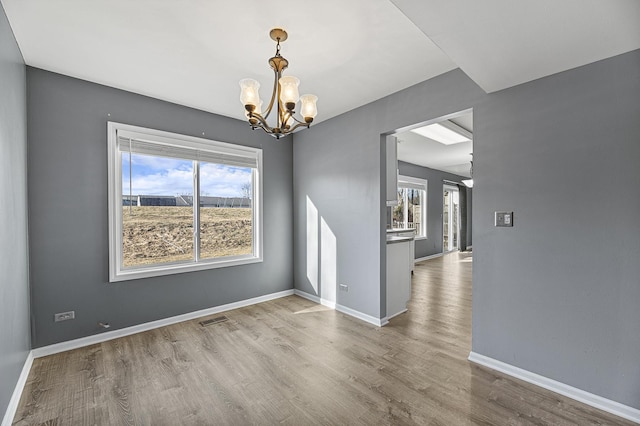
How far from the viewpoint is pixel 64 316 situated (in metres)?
2.68

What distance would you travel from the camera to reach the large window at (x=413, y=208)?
7.39 m

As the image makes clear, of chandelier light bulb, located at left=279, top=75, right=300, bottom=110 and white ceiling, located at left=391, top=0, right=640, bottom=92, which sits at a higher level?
white ceiling, located at left=391, top=0, right=640, bottom=92

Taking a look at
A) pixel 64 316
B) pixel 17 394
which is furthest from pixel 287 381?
pixel 64 316

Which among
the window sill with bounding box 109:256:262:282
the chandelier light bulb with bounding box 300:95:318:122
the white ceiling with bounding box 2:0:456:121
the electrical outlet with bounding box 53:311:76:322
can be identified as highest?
the white ceiling with bounding box 2:0:456:121

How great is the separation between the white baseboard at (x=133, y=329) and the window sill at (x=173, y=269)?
1.79 ft

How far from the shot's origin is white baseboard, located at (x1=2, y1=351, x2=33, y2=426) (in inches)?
68.4

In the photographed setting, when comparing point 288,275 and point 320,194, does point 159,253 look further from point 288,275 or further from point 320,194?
point 320,194

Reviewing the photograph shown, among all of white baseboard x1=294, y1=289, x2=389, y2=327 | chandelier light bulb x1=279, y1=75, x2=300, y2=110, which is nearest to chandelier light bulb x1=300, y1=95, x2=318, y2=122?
chandelier light bulb x1=279, y1=75, x2=300, y2=110

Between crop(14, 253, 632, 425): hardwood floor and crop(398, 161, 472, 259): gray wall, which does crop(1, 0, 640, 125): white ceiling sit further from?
crop(398, 161, 472, 259): gray wall

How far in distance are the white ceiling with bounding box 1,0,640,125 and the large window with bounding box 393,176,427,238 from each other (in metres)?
4.81

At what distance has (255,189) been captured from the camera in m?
4.18

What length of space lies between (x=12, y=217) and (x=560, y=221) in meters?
3.98

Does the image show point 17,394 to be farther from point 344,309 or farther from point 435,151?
point 435,151

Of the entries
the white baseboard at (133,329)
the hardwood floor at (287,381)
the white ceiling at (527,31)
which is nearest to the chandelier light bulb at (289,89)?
the white ceiling at (527,31)
